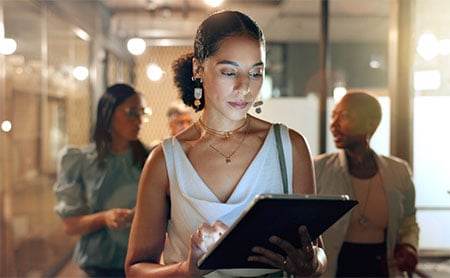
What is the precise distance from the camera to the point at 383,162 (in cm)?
176

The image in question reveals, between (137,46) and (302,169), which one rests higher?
(137,46)

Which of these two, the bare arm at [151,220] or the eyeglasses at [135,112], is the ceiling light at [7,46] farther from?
the bare arm at [151,220]

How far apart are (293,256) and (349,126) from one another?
2.91 ft

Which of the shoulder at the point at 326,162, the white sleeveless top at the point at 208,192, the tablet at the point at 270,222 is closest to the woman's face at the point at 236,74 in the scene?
the white sleeveless top at the point at 208,192

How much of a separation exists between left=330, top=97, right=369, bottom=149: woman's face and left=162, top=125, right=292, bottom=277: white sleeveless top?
2.41ft

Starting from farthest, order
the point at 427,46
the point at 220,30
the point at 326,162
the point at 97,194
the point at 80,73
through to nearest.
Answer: the point at 80,73 → the point at 427,46 → the point at 97,194 → the point at 326,162 → the point at 220,30

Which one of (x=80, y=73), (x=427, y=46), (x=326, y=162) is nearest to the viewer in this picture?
(x=326, y=162)

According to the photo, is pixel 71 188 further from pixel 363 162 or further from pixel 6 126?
pixel 6 126

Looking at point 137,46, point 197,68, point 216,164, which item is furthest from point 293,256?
point 137,46

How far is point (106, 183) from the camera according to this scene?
187 cm

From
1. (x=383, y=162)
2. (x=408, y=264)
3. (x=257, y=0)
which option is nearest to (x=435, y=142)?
(x=383, y=162)

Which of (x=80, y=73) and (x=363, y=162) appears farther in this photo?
(x=80, y=73)

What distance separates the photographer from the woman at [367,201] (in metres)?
1.64

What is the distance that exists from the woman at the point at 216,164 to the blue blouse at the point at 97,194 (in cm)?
78
